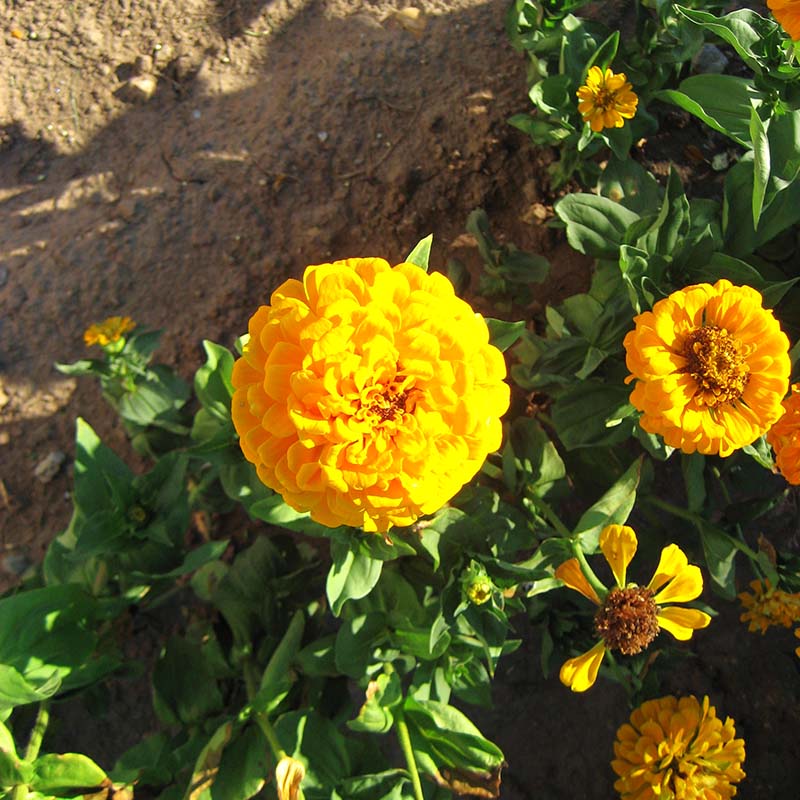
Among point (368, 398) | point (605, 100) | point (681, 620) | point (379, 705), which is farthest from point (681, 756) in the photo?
point (605, 100)

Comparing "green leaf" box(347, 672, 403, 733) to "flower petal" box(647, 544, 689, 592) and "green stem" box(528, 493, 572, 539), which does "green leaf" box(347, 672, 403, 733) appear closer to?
"green stem" box(528, 493, 572, 539)

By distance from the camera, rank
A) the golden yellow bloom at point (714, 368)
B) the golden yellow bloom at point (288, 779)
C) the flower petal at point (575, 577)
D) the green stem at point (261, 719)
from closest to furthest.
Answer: the golden yellow bloom at point (714, 368)
the golden yellow bloom at point (288, 779)
the flower petal at point (575, 577)
the green stem at point (261, 719)

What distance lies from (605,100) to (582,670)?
167 centimetres

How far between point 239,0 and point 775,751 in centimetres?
365

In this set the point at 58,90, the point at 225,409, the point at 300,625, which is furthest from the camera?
the point at 58,90

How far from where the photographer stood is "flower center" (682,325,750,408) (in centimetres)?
161

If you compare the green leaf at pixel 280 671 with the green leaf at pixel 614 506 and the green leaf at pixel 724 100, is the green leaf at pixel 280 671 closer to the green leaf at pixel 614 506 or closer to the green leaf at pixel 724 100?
the green leaf at pixel 614 506

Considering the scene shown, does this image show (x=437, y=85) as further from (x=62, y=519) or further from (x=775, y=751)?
(x=775, y=751)

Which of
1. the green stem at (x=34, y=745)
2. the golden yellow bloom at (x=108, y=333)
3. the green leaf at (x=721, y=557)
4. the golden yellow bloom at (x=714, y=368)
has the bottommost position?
the green leaf at (x=721, y=557)

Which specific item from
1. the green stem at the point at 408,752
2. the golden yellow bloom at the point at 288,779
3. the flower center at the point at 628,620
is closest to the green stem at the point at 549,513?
the flower center at the point at 628,620

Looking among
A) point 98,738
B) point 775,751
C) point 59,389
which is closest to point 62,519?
point 59,389

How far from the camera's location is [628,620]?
5.89 ft

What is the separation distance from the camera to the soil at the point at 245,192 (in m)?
2.52

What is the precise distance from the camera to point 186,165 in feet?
9.93
